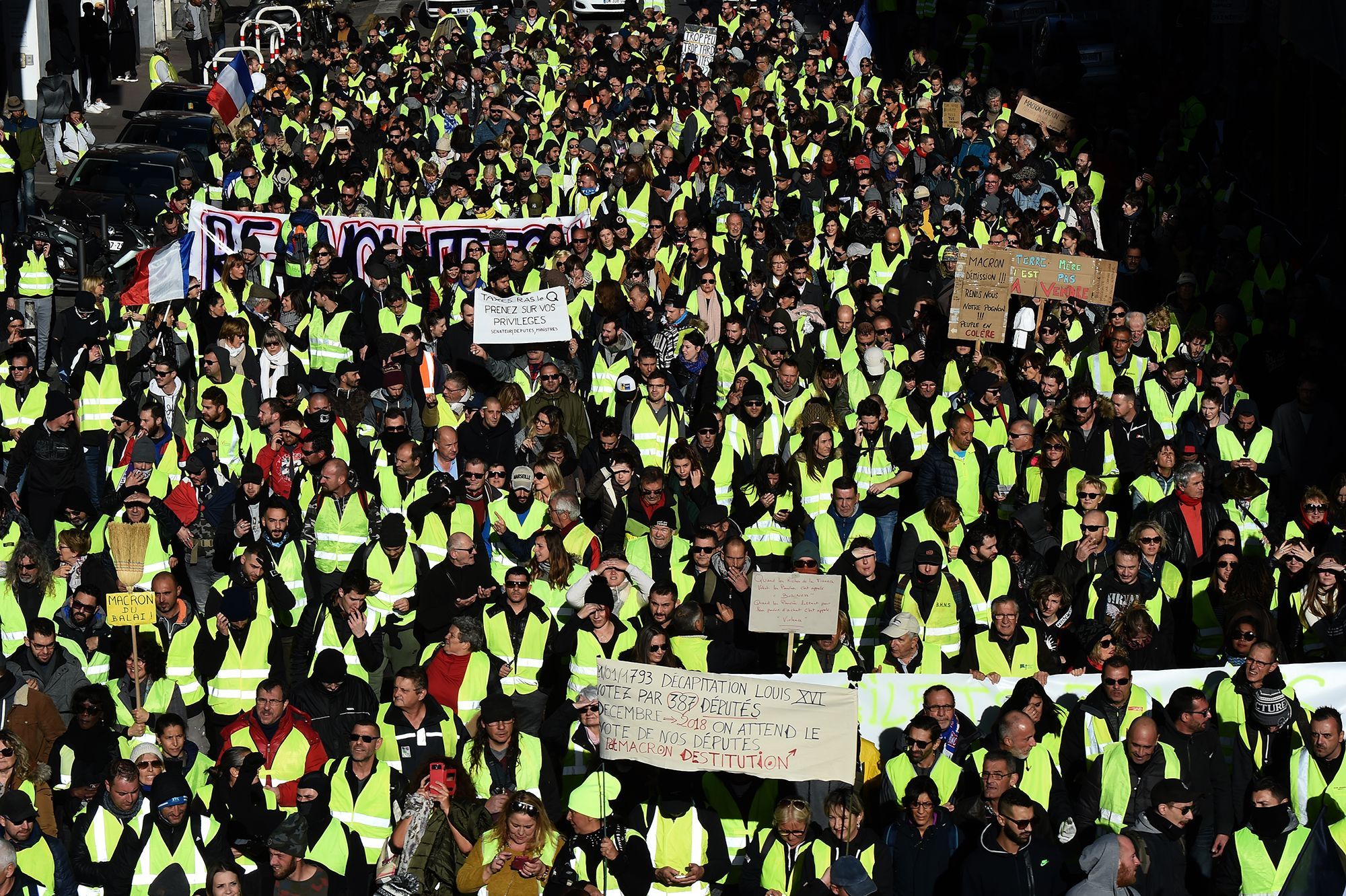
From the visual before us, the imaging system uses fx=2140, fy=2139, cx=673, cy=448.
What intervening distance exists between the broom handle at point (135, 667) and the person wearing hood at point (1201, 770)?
522 cm

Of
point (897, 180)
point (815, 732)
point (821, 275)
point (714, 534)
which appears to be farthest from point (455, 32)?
point (815, 732)

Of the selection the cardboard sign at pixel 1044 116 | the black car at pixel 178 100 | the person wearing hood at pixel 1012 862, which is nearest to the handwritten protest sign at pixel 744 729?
the person wearing hood at pixel 1012 862

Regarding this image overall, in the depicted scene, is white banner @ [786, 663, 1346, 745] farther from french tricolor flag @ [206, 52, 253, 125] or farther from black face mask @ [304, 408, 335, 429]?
french tricolor flag @ [206, 52, 253, 125]

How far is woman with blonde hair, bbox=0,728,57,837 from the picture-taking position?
10203mm

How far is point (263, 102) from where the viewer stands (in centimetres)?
2525

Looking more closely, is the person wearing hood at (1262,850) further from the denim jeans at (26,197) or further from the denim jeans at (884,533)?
the denim jeans at (26,197)

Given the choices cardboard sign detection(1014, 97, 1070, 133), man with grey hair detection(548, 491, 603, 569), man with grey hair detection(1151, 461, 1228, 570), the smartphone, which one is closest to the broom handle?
the smartphone

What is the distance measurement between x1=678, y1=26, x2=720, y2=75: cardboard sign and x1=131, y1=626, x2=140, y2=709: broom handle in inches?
714

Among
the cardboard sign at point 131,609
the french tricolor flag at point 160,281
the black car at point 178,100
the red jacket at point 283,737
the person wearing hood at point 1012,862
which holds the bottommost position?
the black car at point 178,100

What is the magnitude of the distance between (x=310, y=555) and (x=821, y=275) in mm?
6494

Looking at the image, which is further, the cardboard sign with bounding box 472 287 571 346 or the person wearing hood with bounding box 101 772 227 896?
the cardboard sign with bounding box 472 287 571 346

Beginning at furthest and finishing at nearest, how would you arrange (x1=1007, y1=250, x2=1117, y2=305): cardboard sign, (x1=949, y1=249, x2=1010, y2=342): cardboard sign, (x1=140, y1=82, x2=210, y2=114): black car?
(x1=140, y1=82, x2=210, y2=114): black car → (x1=1007, y1=250, x2=1117, y2=305): cardboard sign → (x1=949, y1=249, x2=1010, y2=342): cardboard sign

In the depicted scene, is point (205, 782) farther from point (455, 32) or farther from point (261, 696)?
point (455, 32)

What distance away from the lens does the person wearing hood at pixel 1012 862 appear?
948 centimetres
